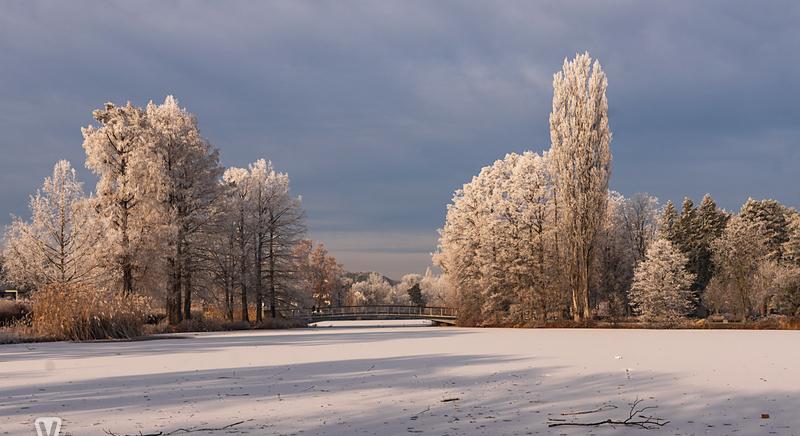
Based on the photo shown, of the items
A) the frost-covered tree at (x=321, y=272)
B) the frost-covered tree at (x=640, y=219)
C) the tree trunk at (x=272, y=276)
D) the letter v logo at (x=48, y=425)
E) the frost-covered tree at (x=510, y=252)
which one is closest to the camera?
the letter v logo at (x=48, y=425)

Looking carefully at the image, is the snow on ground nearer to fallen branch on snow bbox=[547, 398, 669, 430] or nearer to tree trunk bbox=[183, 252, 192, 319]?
fallen branch on snow bbox=[547, 398, 669, 430]

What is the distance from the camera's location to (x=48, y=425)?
5.33 m

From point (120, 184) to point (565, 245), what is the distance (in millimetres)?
24494

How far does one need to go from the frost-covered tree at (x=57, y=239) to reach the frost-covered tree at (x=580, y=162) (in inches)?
987

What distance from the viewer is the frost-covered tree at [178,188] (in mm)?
29797

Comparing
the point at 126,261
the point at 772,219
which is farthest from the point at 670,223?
the point at 126,261

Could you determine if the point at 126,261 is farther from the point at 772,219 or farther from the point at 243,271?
the point at 772,219

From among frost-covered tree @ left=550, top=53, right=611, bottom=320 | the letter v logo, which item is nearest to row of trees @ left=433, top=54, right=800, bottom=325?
frost-covered tree @ left=550, top=53, right=611, bottom=320

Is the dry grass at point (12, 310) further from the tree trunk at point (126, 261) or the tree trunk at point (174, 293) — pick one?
the tree trunk at point (174, 293)

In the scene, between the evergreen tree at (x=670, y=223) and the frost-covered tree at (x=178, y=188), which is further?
the evergreen tree at (x=670, y=223)

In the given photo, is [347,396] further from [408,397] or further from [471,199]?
[471,199]

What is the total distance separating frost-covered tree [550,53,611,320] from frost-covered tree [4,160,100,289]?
2507 cm

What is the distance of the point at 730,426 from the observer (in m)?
5.20

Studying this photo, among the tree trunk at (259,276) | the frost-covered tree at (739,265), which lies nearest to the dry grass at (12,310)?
the tree trunk at (259,276)
